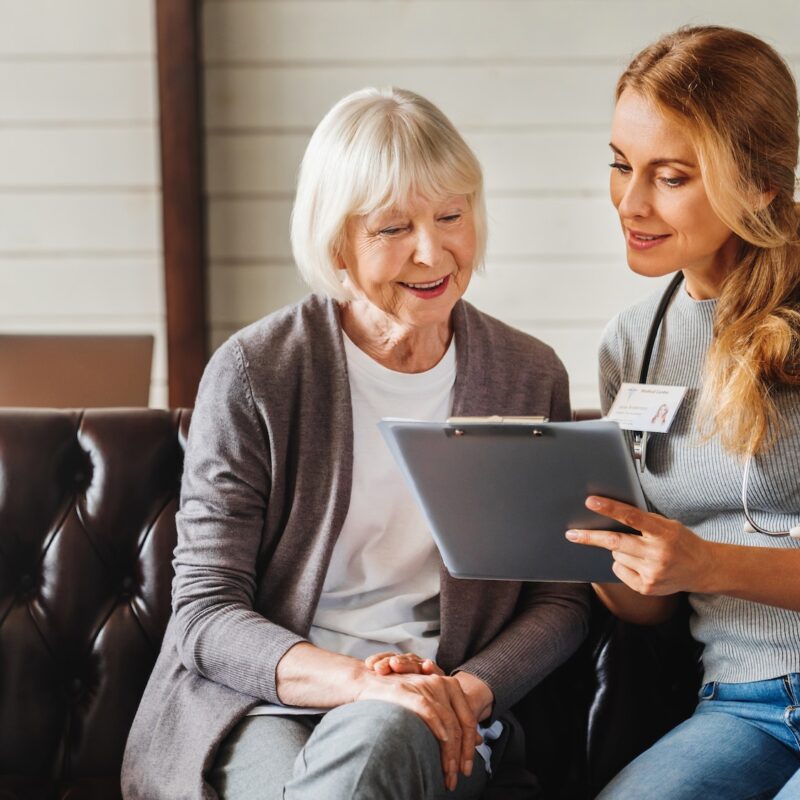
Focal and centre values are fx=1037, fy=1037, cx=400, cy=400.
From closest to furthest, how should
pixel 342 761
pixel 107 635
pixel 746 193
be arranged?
pixel 342 761, pixel 746 193, pixel 107 635

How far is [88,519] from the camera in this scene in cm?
175

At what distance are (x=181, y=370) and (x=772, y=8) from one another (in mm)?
1813

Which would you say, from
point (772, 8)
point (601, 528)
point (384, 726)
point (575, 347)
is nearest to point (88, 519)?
point (384, 726)

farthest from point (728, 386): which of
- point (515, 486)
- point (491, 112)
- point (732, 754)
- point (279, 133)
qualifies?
point (279, 133)

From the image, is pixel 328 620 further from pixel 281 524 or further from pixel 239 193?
pixel 239 193

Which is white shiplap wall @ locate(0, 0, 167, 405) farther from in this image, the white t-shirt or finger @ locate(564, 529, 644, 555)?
finger @ locate(564, 529, 644, 555)

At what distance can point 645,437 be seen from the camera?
155 centimetres

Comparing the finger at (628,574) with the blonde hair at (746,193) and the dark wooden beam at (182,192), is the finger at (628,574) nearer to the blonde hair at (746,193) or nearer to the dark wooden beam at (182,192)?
the blonde hair at (746,193)

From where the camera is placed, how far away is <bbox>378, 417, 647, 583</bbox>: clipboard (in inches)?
48.2

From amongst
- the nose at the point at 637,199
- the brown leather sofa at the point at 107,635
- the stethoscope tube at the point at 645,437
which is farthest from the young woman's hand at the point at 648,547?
the nose at the point at 637,199

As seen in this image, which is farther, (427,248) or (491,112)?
(491,112)

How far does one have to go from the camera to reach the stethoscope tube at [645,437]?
1442 millimetres

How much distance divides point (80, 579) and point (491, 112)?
5.46 ft

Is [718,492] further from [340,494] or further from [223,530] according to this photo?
[223,530]
